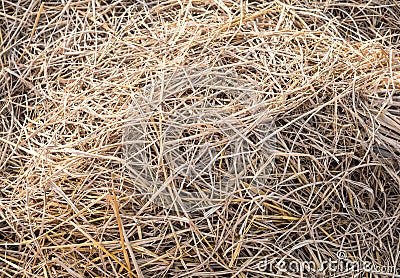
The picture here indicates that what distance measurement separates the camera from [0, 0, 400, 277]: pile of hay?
114 centimetres

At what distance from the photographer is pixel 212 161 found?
1166mm

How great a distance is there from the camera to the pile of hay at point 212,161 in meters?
1.14

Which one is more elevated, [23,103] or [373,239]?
[23,103]

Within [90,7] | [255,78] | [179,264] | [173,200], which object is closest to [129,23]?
[90,7]

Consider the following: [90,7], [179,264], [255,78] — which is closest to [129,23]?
[90,7]

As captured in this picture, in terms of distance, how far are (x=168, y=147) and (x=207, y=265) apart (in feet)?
0.79

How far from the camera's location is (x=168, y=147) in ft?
3.85

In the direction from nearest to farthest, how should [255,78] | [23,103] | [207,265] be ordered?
[207,265] < [255,78] < [23,103]

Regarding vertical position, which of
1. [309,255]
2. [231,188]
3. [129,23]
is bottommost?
[309,255]

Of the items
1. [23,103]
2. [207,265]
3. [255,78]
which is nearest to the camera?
[207,265]

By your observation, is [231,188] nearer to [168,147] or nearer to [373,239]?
[168,147]

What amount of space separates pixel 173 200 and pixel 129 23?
0.51 m

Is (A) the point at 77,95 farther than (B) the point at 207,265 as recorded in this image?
Yes

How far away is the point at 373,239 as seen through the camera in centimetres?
117
